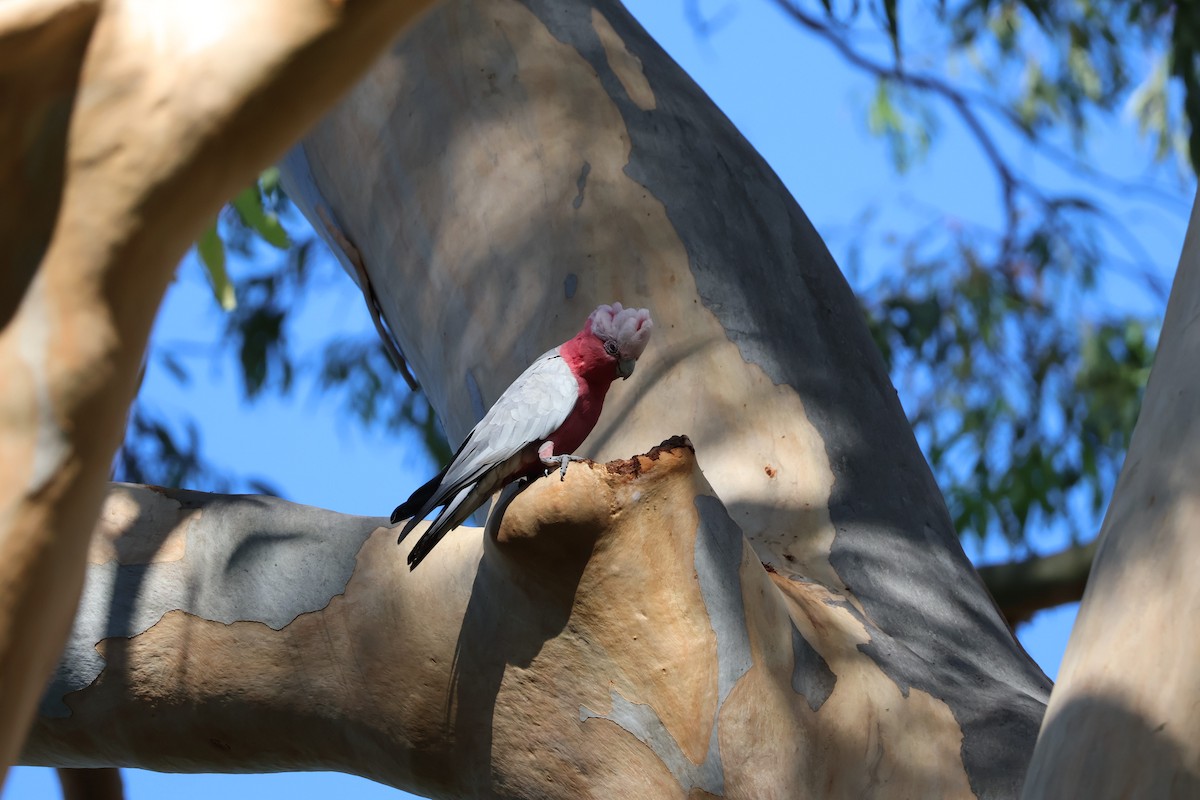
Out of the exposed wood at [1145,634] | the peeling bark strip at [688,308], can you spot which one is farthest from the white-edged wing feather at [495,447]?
the exposed wood at [1145,634]

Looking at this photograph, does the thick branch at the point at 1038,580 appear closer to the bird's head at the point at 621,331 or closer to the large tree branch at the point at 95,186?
the bird's head at the point at 621,331

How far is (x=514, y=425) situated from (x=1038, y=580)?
1.61 m

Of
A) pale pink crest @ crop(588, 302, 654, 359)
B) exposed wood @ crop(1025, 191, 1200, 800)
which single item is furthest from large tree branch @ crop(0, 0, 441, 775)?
pale pink crest @ crop(588, 302, 654, 359)

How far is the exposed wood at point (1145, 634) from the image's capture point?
882 millimetres

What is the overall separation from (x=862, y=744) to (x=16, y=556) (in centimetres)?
105

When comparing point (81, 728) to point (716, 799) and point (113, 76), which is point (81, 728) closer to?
point (716, 799)

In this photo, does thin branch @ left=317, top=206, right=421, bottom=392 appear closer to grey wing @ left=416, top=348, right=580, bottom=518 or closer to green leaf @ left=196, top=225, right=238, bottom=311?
green leaf @ left=196, top=225, right=238, bottom=311

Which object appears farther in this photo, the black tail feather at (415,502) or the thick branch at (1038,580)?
the thick branch at (1038,580)

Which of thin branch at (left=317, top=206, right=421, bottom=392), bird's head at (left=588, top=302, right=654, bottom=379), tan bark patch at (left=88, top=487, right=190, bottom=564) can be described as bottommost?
tan bark patch at (left=88, top=487, right=190, bottom=564)

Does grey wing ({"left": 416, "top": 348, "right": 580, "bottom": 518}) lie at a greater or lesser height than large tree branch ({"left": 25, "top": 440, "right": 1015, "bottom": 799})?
greater

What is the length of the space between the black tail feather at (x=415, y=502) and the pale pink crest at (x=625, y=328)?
253 millimetres

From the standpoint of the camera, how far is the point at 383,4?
1.95 feet

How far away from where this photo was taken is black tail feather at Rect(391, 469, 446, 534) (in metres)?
1.49

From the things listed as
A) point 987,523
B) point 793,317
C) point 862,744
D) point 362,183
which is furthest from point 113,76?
point 987,523
